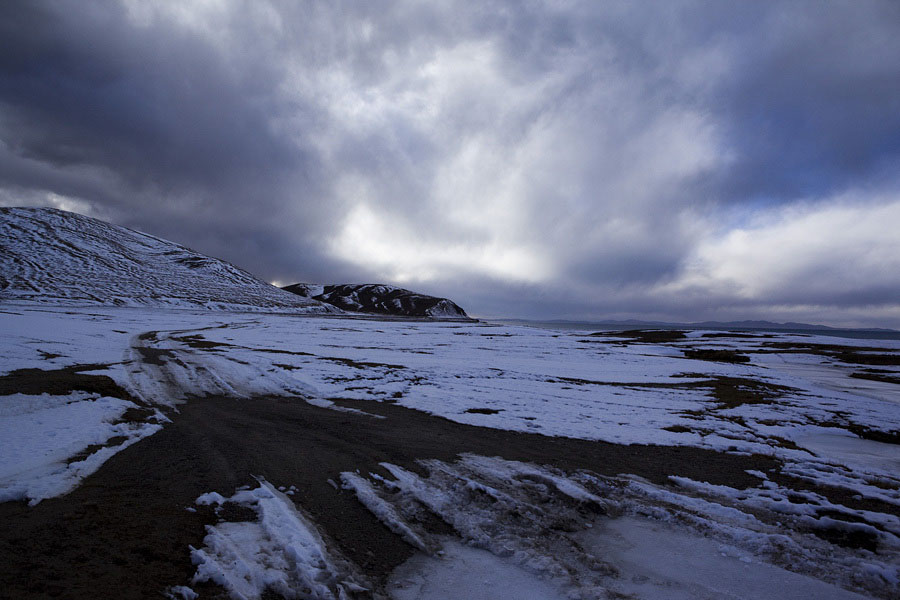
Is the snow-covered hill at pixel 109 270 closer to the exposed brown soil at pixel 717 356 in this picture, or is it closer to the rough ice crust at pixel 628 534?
the rough ice crust at pixel 628 534

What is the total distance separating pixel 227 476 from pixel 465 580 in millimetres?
4494

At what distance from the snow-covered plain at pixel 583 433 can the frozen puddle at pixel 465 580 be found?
7cm

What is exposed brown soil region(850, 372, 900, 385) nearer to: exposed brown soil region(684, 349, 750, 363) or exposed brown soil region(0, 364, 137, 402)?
exposed brown soil region(684, 349, 750, 363)

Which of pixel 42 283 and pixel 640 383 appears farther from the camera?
pixel 42 283

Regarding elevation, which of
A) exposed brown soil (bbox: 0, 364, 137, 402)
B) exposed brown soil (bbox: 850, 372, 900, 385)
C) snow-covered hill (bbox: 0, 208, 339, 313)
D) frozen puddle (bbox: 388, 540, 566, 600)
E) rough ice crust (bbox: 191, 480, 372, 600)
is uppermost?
snow-covered hill (bbox: 0, 208, 339, 313)

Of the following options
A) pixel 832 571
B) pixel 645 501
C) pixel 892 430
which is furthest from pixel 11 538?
pixel 892 430

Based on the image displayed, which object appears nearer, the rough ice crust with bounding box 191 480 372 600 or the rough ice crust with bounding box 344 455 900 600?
the rough ice crust with bounding box 191 480 372 600

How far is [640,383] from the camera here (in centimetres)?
1806

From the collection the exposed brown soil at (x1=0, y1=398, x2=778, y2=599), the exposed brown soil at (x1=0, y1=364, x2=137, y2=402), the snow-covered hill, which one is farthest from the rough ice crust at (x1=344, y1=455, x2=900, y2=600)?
the snow-covered hill

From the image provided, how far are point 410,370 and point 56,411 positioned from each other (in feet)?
40.9

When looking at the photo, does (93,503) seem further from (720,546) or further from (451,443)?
(720,546)

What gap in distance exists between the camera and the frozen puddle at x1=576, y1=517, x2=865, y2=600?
12.8 feet

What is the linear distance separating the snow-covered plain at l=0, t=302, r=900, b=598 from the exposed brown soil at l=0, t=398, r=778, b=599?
1.35ft

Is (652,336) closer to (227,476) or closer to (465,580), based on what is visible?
(465,580)
